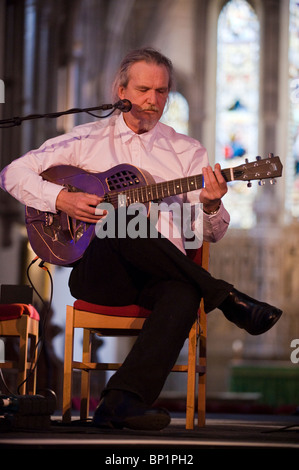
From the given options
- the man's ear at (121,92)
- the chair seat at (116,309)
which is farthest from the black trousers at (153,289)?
the man's ear at (121,92)

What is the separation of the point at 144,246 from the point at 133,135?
0.85 m

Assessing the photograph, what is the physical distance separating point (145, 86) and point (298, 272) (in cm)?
895

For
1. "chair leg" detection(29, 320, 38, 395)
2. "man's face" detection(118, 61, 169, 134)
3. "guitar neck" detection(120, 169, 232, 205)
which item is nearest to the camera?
"guitar neck" detection(120, 169, 232, 205)

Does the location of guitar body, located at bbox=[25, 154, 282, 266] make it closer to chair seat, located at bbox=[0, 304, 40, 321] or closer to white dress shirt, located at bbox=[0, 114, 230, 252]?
white dress shirt, located at bbox=[0, 114, 230, 252]

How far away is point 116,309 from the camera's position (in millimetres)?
2742

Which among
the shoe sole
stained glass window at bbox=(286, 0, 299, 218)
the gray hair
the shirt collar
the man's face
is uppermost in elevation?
stained glass window at bbox=(286, 0, 299, 218)

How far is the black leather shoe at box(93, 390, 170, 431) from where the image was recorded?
2086 millimetres

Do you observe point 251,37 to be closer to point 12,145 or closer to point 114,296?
point 12,145

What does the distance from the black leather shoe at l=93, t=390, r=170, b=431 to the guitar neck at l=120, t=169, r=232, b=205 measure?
813 mm

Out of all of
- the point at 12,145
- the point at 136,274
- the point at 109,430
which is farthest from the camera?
the point at 12,145

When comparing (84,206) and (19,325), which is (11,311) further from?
(84,206)

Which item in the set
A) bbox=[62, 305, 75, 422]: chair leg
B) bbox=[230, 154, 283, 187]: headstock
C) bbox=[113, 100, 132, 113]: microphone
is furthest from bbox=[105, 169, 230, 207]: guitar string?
bbox=[62, 305, 75, 422]: chair leg

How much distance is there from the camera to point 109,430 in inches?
83.0
